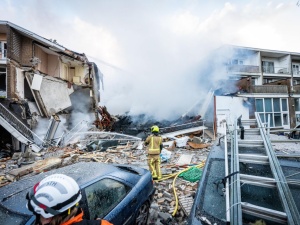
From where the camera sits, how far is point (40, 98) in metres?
11.9

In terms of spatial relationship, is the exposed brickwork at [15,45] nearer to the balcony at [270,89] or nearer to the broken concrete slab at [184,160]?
the broken concrete slab at [184,160]

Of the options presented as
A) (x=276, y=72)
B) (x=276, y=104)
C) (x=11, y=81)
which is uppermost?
(x=276, y=72)

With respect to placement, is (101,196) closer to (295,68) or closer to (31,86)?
(31,86)

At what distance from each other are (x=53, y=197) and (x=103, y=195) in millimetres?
1368

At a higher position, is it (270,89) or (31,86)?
(270,89)

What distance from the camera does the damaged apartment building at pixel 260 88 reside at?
43.7 feet

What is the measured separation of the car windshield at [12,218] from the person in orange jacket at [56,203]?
700 mm

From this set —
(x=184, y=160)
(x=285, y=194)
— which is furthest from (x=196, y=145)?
(x=285, y=194)

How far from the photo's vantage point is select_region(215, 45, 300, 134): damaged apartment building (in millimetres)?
13305

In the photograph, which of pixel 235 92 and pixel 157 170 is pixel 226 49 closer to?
pixel 235 92

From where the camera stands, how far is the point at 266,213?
4.71 feet

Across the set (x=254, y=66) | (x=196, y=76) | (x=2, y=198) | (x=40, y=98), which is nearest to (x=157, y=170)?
(x=2, y=198)

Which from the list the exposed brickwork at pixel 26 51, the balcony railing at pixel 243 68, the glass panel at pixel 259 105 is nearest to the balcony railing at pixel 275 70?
the balcony railing at pixel 243 68

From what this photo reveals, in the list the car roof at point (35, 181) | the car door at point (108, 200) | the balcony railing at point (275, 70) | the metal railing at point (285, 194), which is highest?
the balcony railing at point (275, 70)
